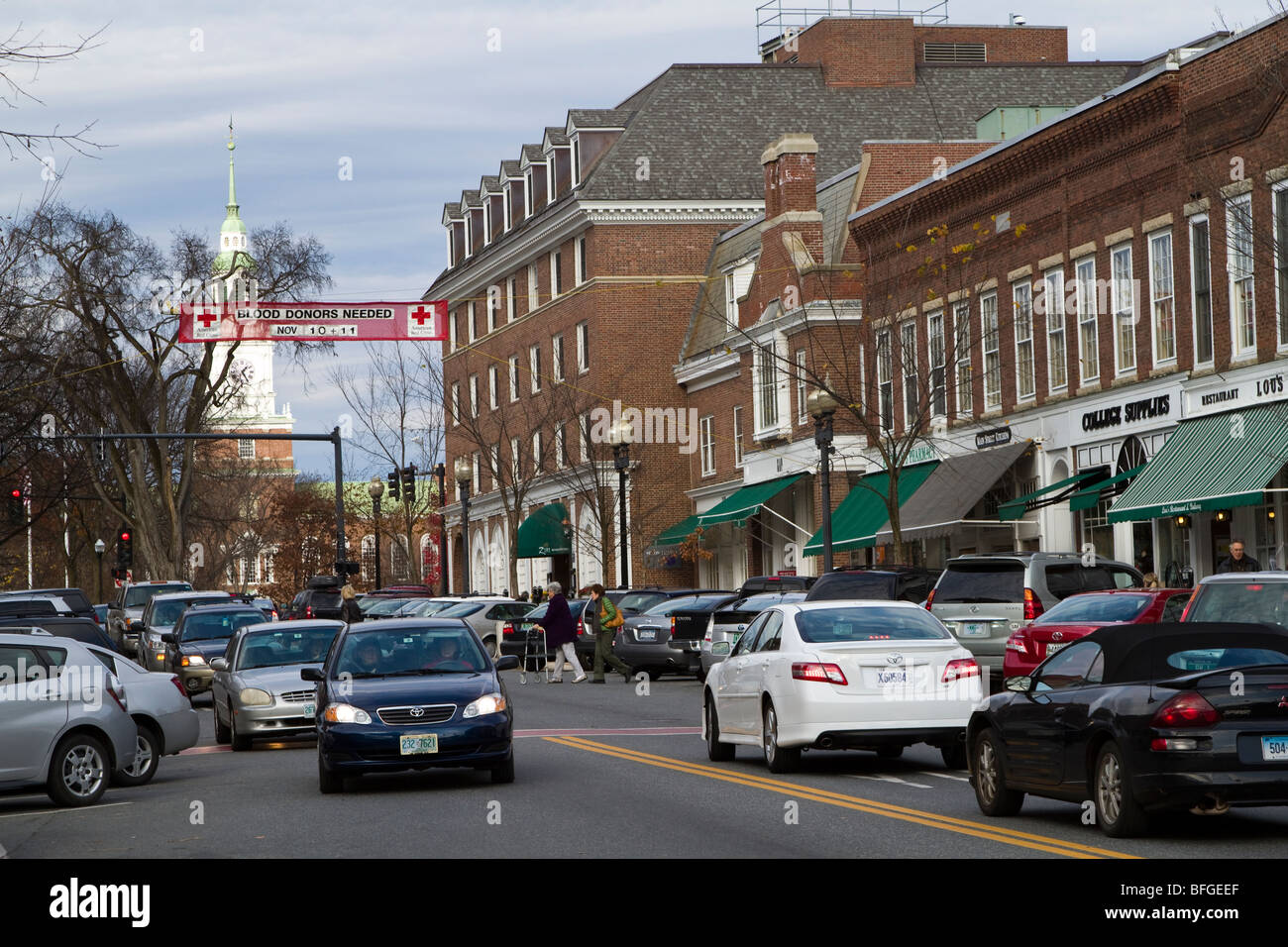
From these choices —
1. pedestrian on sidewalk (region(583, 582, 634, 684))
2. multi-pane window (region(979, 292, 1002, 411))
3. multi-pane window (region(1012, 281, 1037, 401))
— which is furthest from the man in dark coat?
multi-pane window (region(979, 292, 1002, 411))

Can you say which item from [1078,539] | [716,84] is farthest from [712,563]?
[1078,539]

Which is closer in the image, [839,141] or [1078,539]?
[1078,539]

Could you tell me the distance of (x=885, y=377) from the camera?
45562 mm

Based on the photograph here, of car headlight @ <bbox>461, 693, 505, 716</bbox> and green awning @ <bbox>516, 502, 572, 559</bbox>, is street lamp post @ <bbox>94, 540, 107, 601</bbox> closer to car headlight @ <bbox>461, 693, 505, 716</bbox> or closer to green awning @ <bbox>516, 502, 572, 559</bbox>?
green awning @ <bbox>516, 502, 572, 559</bbox>

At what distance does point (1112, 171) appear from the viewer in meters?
35.6

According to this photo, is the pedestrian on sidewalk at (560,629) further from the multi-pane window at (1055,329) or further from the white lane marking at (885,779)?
the white lane marking at (885,779)

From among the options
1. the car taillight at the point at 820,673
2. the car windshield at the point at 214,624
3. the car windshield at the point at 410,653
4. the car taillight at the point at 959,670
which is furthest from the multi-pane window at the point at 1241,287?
the car windshield at the point at 410,653

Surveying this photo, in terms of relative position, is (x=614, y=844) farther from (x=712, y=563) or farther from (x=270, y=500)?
(x=270, y=500)

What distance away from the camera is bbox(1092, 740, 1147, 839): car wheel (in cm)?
1220

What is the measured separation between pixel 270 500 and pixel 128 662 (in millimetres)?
98422

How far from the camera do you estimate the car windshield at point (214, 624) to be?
107 feet

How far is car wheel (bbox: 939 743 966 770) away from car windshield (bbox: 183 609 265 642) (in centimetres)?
1728

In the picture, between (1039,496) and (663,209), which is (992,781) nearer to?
(1039,496)

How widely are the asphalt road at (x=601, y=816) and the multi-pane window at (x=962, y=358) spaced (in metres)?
21.7
